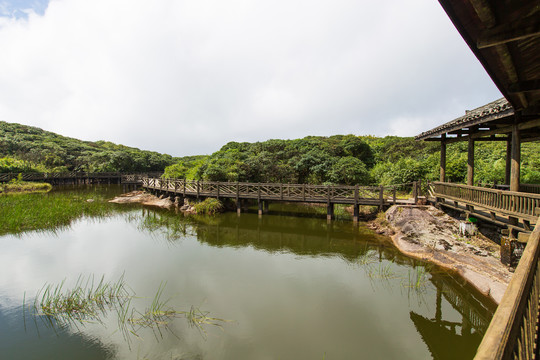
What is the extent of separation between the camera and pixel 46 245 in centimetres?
1059

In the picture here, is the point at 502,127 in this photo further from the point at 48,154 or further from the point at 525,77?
the point at 48,154

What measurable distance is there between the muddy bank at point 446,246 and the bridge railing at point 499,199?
50.4 inches

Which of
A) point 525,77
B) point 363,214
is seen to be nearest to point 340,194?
point 363,214

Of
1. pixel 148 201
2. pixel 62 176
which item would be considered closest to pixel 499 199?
pixel 148 201

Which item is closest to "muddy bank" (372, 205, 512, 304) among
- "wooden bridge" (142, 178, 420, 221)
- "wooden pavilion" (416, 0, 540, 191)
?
"wooden bridge" (142, 178, 420, 221)

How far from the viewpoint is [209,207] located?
17.4 metres

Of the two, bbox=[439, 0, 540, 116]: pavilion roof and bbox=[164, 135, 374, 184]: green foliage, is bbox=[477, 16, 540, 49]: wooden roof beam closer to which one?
bbox=[439, 0, 540, 116]: pavilion roof

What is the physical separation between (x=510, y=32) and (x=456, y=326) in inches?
224

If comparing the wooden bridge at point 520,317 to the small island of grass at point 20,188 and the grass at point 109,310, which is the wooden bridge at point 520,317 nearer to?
the grass at point 109,310

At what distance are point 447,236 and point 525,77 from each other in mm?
Answer: 7020

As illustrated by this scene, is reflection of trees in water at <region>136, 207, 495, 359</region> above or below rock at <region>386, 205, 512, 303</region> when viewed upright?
A: below

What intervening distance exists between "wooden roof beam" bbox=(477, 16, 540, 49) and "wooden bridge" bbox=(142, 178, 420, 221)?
11.7 meters

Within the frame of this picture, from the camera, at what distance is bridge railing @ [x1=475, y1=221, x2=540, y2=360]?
1.03 m

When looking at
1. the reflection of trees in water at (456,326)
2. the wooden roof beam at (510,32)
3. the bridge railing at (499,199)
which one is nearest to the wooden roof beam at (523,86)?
the wooden roof beam at (510,32)
